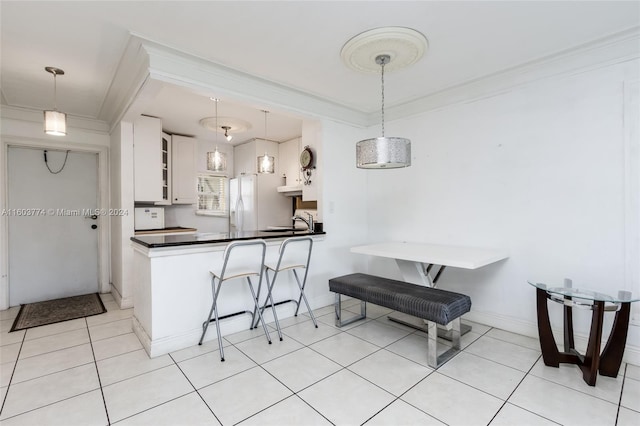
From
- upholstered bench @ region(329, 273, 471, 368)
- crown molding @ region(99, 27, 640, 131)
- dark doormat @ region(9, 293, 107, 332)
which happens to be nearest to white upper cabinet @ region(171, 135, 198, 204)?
crown molding @ region(99, 27, 640, 131)

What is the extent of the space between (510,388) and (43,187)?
5527 mm

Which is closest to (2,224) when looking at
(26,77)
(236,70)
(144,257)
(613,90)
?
(26,77)

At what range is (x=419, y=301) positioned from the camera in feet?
7.66

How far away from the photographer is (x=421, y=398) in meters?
1.88

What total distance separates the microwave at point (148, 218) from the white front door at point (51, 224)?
2.24 feet

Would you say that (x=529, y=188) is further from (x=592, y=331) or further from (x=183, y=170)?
(x=183, y=170)

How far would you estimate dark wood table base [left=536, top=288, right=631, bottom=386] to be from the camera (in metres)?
1.98

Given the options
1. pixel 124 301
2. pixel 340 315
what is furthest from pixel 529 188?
pixel 124 301

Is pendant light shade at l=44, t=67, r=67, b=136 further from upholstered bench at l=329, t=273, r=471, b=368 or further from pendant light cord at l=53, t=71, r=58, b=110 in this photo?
upholstered bench at l=329, t=273, r=471, b=368

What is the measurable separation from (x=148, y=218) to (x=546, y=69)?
4.98 m

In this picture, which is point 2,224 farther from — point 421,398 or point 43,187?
point 421,398

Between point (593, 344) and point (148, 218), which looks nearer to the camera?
point (593, 344)

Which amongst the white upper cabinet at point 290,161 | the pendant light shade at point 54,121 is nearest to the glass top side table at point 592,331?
the white upper cabinet at point 290,161

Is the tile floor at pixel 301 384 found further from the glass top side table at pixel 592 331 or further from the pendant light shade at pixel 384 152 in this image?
the pendant light shade at pixel 384 152
